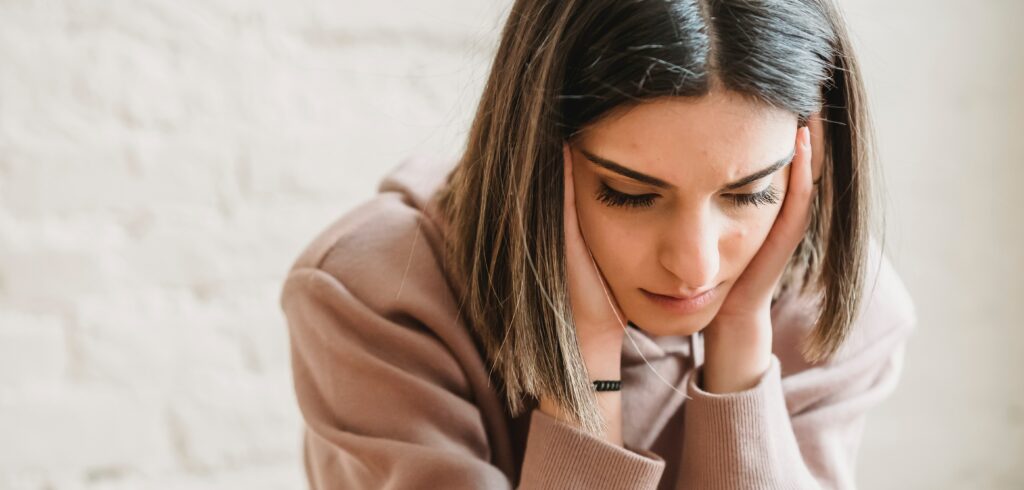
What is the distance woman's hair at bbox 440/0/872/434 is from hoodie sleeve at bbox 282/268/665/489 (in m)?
0.04

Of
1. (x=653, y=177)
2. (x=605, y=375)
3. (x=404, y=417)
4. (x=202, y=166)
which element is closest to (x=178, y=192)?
(x=202, y=166)

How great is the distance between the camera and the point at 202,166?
1285 mm

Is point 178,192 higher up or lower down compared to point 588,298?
lower down

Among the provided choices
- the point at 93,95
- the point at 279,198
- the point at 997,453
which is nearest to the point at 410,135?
the point at 279,198

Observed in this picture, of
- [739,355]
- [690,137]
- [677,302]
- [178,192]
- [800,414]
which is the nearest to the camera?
[690,137]

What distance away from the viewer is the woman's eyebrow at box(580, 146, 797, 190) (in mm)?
753

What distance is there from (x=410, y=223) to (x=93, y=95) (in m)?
0.49

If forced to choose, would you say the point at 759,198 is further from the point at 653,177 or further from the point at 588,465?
the point at 588,465

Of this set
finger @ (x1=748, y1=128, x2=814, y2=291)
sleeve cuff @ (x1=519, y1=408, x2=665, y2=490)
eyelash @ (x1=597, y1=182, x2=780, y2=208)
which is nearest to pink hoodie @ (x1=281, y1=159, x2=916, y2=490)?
sleeve cuff @ (x1=519, y1=408, x2=665, y2=490)

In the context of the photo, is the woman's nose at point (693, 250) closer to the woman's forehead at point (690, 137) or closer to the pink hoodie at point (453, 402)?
the woman's forehead at point (690, 137)

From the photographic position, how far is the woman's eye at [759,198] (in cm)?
81

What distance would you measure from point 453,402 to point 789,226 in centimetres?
34

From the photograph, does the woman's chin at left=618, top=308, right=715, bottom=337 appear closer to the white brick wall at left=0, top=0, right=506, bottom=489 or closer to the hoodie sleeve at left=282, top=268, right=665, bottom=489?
the hoodie sleeve at left=282, top=268, right=665, bottom=489

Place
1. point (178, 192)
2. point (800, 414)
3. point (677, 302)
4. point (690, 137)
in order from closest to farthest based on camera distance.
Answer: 1. point (690, 137)
2. point (677, 302)
3. point (800, 414)
4. point (178, 192)
